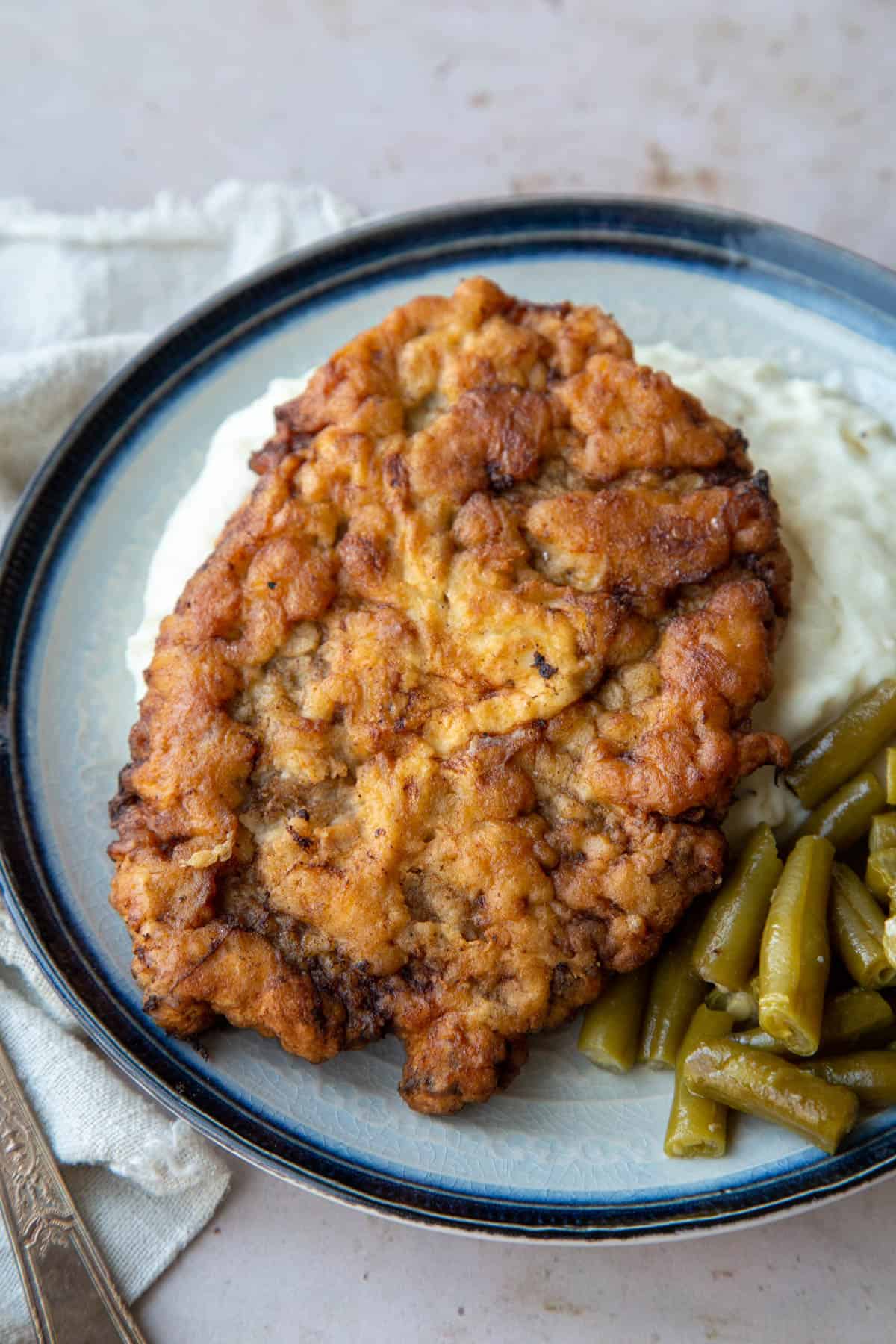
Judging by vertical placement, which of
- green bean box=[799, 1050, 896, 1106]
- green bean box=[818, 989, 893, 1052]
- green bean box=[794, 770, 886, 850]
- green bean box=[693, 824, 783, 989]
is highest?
green bean box=[794, 770, 886, 850]

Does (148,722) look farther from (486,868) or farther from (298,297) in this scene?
(298,297)

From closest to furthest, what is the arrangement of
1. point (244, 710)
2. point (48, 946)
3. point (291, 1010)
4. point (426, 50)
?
point (291, 1010) → point (244, 710) → point (48, 946) → point (426, 50)

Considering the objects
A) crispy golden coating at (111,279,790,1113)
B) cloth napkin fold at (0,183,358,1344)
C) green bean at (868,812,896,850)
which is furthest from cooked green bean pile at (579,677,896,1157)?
cloth napkin fold at (0,183,358,1344)

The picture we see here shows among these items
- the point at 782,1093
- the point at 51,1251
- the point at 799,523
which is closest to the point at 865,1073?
the point at 782,1093

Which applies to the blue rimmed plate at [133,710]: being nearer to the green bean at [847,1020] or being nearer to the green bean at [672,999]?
the green bean at [672,999]

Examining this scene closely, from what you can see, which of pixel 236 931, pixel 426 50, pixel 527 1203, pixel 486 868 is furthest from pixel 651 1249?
pixel 426 50

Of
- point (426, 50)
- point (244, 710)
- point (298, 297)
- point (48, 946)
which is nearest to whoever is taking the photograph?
point (244, 710)

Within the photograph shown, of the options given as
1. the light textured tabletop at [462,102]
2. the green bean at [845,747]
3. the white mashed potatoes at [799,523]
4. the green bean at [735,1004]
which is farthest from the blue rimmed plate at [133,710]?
Answer: the light textured tabletop at [462,102]

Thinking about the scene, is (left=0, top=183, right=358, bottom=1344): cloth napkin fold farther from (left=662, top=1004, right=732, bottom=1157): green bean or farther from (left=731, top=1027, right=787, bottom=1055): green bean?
(left=731, top=1027, right=787, bottom=1055): green bean
